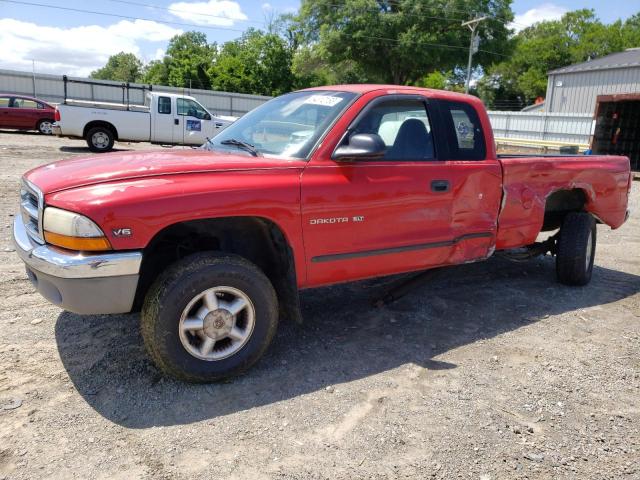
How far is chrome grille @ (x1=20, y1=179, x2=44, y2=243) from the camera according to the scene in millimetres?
3040

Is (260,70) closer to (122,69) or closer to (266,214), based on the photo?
(266,214)

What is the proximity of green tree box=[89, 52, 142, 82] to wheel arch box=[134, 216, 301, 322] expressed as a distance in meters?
81.4

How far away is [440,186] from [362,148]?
0.88m

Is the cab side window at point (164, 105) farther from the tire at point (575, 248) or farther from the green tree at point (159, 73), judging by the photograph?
the green tree at point (159, 73)

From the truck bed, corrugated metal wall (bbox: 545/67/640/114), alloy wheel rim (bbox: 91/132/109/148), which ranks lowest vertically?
alloy wheel rim (bbox: 91/132/109/148)

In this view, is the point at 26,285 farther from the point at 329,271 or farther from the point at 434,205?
the point at 434,205

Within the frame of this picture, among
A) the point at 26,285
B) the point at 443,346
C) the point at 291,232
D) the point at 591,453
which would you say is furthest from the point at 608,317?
the point at 26,285

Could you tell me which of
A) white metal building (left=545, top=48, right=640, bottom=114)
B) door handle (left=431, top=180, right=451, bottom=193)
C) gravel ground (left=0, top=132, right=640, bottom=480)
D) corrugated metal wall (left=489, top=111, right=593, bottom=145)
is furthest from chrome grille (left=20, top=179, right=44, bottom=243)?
white metal building (left=545, top=48, right=640, bottom=114)

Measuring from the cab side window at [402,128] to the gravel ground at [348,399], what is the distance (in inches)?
55.1

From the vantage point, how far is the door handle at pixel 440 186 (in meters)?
4.02

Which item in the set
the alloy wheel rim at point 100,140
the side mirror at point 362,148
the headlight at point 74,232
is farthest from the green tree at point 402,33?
the headlight at point 74,232

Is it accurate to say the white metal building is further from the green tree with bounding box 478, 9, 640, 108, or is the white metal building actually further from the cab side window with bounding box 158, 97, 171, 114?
the green tree with bounding box 478, 9, 640, 108

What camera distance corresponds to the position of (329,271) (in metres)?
3.64

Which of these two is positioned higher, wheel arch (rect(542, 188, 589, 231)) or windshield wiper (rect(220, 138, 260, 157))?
windshield wiper (rect(220, 138, 260, 157))
